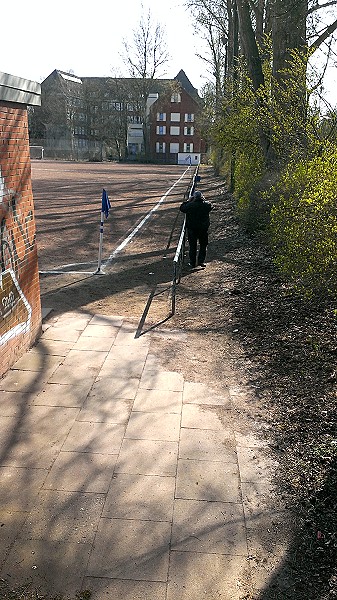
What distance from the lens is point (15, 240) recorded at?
18.5ft

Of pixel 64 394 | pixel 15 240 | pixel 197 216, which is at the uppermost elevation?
pixel 15 240

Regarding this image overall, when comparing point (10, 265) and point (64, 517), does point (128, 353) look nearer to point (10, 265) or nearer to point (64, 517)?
point (10, 265)

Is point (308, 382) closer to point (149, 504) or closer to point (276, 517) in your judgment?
point (276, 517)

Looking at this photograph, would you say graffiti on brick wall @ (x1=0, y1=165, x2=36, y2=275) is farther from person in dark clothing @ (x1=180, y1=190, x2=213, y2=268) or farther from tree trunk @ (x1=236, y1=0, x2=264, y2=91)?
tree trunk @ (x1=236, y1=0, x2=264, y2=91)

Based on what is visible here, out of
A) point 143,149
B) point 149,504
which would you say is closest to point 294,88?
point 149,504

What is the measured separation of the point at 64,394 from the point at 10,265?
151 centimetres

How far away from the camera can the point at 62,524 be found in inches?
138

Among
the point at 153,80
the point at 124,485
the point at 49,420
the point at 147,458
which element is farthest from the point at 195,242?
the point at 153,80

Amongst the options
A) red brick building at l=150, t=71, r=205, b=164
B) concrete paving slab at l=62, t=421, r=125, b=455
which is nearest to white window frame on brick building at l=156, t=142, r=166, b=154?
red brick building at l=150, t=71, r=205, b=164

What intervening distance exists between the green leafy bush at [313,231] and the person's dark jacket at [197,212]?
3.74m

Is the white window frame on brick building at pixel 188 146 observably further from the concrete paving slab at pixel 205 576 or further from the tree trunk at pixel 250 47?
the concrete paving slab at pixel 205 576

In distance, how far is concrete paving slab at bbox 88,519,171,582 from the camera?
3.13m

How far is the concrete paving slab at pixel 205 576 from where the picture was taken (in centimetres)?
A: 301

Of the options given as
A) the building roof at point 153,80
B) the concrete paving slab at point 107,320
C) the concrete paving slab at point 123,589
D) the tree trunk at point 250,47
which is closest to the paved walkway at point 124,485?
the concrete paving slab at point 123,589
